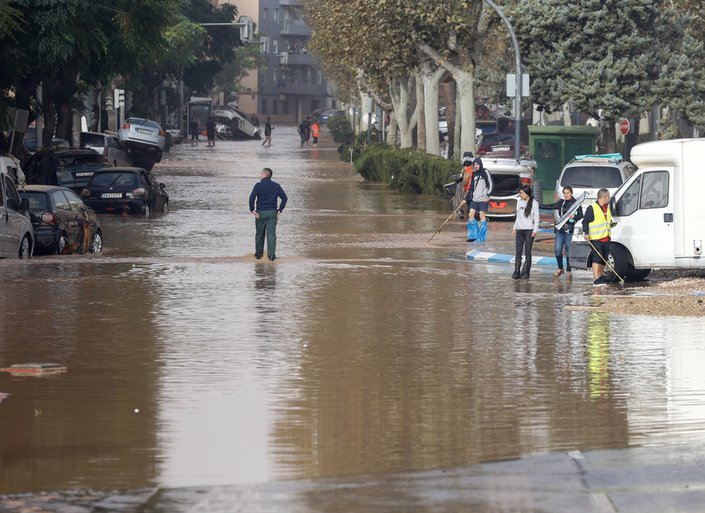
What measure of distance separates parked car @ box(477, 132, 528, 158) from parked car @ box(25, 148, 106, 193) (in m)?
18.1

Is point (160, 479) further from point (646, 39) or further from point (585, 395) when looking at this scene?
point (646, 39)

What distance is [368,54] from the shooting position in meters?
49.4

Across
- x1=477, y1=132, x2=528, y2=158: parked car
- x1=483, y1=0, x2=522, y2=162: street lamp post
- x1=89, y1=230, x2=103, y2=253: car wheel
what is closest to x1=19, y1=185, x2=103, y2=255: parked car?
x1=89, y1=230, x2=103, y2=253: car wheel

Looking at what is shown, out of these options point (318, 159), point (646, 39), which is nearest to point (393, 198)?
point (646, 39)

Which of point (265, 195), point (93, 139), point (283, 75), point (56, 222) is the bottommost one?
point (56, 222)

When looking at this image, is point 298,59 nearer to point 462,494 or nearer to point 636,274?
point 636,274

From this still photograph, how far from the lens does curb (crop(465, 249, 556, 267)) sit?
25892 millimetres

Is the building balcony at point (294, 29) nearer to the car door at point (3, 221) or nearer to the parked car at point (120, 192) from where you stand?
the parked car at point (120, 192)

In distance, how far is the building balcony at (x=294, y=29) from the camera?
7190 inches

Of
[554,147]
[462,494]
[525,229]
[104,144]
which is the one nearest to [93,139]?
[104,144]

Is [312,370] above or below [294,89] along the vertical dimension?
below

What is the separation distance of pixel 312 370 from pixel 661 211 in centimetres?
991

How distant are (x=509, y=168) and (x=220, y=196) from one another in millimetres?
13168

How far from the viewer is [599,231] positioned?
874 inches
